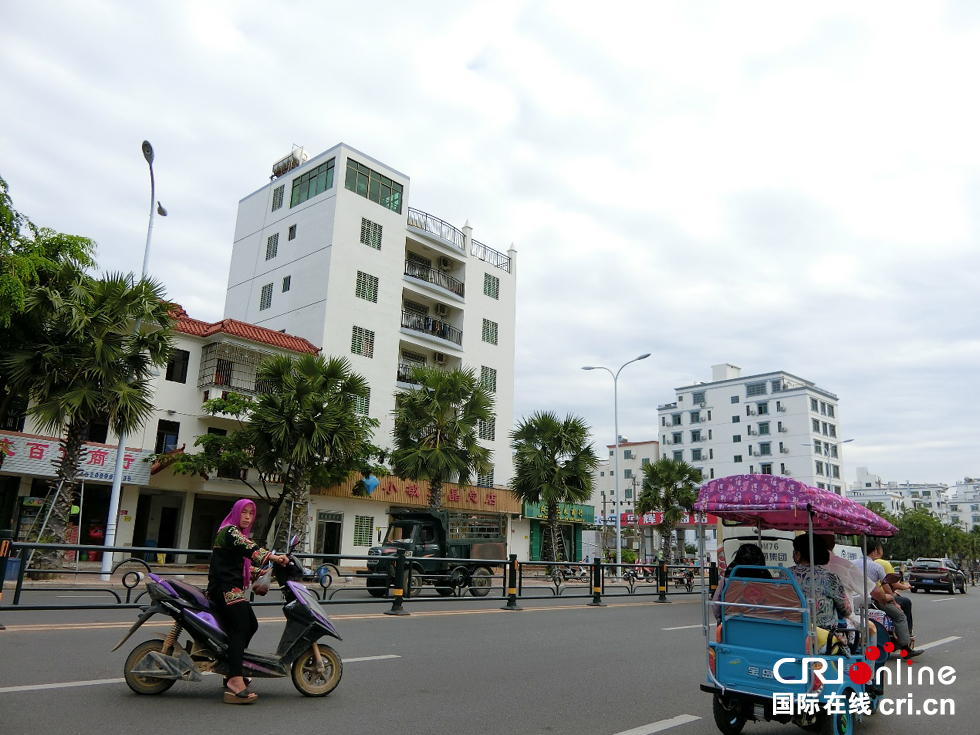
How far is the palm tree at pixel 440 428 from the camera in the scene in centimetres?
2970

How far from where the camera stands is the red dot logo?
5.48m

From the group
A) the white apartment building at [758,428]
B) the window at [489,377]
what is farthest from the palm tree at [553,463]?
the white apartment building at [758,428]

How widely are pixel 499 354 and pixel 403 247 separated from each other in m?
8.99

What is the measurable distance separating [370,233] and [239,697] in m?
33.4

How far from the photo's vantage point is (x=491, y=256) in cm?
4512

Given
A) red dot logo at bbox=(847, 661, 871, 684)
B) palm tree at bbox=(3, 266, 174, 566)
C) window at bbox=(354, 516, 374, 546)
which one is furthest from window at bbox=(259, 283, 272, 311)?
red dot logo at bbox=(847, 661, 871, 684)

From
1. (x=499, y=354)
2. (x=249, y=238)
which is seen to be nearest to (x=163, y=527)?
(x=249, y=238)

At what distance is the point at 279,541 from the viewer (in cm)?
2789

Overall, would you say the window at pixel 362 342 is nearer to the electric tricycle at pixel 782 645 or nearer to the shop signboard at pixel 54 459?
the shop signboard at pixel 54 459

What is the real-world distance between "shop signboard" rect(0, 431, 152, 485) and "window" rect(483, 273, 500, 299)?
2210 cm

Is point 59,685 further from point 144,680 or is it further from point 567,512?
point 567,512

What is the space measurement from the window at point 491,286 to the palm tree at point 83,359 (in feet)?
78.4

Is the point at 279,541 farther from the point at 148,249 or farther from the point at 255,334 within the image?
the point at 148,249

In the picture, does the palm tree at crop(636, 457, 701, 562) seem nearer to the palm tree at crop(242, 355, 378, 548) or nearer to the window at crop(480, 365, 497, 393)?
the window at crop(480, 365, 497, 393)
